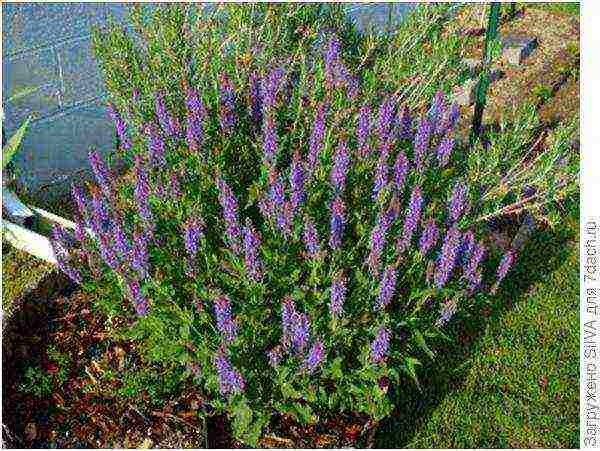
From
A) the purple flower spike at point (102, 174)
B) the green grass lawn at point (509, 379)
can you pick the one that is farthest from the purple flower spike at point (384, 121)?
the green grass lawn at point (509, 379)

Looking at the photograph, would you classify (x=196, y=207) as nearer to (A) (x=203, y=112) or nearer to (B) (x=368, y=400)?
(A) (x=203, y=112)

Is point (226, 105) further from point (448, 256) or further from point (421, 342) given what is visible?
point (421, 342)

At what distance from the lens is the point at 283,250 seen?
3.19m

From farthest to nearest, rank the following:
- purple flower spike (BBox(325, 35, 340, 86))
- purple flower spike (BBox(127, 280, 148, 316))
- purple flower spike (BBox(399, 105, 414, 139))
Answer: purple flower spike (BBox(325, 35, 340, 86)), purple flower spike (BBox(399, 105, 414, 139)), purple flower spike (BBox(127, 280, 148, 316))

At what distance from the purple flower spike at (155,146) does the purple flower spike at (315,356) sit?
1067 mm

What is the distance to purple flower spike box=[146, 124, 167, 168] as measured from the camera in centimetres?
338

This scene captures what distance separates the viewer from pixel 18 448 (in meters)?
3.45

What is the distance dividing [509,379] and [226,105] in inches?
78.9

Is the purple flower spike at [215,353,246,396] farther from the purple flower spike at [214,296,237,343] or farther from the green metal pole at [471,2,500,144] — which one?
the green metal pole at [471,2,500,144]

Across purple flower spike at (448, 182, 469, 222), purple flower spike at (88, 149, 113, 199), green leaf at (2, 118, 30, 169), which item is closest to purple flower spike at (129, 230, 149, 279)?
purple flower spike at (88, 149, 113, 199)

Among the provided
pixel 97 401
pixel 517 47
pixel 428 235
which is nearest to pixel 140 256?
pixel 97 401

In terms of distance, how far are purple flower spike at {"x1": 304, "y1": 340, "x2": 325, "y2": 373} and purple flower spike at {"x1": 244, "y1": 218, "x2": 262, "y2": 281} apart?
339 millimetres

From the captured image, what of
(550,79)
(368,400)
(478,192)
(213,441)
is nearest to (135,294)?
(213,441)

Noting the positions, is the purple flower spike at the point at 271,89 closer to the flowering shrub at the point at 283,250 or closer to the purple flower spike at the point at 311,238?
the flowering shrub at the point at 283,250
